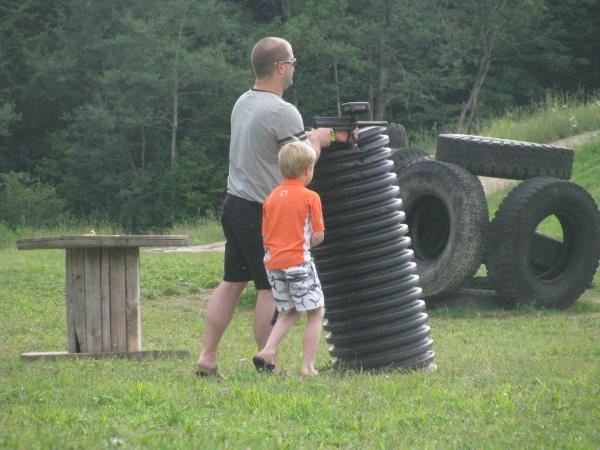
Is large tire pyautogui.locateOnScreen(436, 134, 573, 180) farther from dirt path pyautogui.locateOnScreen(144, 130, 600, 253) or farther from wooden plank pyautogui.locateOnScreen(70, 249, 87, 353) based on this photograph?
dirt path pyautogui.locateOnScreen(144, 130, 600, 253)

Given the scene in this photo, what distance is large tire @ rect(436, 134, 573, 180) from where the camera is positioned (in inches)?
492

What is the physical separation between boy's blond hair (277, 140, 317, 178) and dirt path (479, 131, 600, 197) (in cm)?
1589

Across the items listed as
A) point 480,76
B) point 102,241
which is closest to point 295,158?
point 102,241

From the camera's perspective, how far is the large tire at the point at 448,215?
1190cm

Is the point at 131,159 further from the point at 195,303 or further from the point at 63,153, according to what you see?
the point at 195,303

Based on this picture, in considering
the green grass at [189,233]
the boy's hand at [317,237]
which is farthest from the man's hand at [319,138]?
the green grass at [189,233]

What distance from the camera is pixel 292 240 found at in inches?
249

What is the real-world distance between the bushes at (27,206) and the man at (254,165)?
94.2 feet

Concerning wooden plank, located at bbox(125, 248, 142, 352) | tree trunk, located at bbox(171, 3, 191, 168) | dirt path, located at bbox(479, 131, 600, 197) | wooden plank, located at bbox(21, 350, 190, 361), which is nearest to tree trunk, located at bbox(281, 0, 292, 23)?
tree trunk, located at bbox(171, 3, 191, 168)

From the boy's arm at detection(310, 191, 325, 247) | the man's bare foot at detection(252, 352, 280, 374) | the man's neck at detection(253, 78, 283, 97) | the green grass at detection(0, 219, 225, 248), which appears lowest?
the green grass at detection(0, 219, 225, 248)

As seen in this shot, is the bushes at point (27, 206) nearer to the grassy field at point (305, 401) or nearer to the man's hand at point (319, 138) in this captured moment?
the grassy field at point (305, 401)

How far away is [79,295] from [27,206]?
28075mm

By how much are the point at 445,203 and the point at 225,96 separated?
28.4 m

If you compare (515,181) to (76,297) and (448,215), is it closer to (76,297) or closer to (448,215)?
(448,215)
